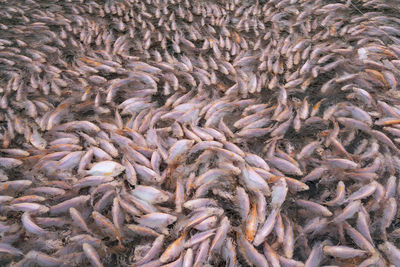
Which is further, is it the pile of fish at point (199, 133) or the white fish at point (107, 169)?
the white fish at point (107, 169)

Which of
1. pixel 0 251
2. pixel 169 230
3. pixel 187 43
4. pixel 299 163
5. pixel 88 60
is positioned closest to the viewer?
pixel 0 251

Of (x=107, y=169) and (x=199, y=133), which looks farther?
(x=199, y=133)

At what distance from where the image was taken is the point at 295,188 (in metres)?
2.68

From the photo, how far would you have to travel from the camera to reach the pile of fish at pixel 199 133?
7.86ft

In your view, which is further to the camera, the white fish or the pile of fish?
the white fish

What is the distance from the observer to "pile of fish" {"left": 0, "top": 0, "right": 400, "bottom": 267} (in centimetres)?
240

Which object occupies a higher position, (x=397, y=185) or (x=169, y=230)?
(x=397, y=185)

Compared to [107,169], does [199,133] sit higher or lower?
higher

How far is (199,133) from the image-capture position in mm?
2990

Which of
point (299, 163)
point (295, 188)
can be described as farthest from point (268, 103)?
point (295, 188)

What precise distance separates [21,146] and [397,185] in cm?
359

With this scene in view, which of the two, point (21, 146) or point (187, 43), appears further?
point (187, 43)

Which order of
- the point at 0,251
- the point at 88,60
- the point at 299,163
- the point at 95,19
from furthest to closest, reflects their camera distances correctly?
1. the point at 95,19
2. the point at 88,60
3. the point at 299,163
4. the point at 0,251

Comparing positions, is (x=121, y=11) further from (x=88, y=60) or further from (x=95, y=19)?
(x=88, y=60)
